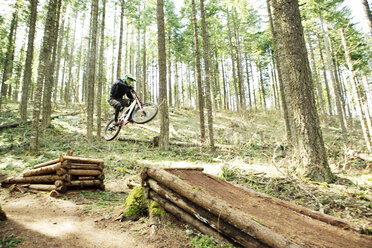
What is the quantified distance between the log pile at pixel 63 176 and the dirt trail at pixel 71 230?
106cm

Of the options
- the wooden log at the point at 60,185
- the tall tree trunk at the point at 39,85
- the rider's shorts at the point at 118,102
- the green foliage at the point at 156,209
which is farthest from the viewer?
the tall tree trunk at the point at 39,85

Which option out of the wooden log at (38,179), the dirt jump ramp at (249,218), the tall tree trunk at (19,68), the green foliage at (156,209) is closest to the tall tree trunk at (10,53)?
the tall tree trunk at (19,68)

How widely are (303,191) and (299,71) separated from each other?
3.69 m

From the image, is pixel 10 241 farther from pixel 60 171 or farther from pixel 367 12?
pixel 367 12

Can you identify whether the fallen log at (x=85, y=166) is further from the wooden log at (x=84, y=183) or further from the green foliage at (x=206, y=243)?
the green foliage at (x=206, y=243)

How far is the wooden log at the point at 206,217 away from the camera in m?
2.82

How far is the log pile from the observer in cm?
595

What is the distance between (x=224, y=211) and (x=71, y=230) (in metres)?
2.93

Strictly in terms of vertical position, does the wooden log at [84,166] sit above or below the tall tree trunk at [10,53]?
below

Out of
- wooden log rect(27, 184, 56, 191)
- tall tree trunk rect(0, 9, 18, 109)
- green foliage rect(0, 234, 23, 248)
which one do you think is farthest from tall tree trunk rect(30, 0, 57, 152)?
tall tree trunk rect(0, 9, 18, 109)

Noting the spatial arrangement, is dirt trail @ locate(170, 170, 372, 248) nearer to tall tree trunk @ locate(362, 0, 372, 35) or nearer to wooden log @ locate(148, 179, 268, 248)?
wooden log @ locate(148, 179, 268, 248)

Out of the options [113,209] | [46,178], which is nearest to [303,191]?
[113,209]

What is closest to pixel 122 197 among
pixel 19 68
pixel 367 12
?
pixel 367 12

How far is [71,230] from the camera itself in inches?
147
